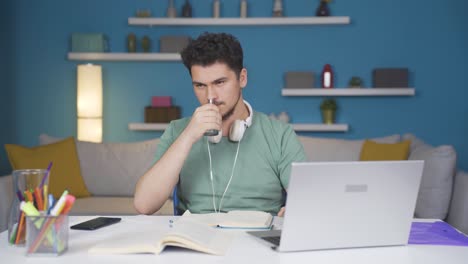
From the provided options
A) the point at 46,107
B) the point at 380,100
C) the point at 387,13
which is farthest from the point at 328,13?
the point at 46,107

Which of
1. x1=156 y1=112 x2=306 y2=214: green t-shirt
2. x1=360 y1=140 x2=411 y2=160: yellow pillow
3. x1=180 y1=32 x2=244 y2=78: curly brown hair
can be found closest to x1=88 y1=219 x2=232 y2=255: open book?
x1=156 y1=112 x2=306 y2=214: green t-shirt

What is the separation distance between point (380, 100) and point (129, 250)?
372 centimetres

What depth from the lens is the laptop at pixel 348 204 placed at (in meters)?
1.23

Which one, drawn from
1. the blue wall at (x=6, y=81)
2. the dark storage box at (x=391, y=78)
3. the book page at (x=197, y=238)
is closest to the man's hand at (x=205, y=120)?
the book page at (x=197, y=238)

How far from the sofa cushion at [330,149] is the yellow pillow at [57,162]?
147cm

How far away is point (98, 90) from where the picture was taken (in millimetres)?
4566

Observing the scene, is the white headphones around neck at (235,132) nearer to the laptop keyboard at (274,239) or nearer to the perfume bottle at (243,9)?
the laptop keyboard at (274,239)

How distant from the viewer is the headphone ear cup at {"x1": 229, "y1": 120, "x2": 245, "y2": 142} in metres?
2.02

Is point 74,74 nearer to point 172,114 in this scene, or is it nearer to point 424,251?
point 172,114

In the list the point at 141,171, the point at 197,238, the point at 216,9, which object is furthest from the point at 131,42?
the point at 197,238

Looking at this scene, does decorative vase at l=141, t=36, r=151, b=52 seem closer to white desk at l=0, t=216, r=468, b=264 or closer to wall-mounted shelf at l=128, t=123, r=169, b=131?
wall-mounted shelf at l=128, t=123, r=169, b=131

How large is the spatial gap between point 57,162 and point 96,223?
221 cm

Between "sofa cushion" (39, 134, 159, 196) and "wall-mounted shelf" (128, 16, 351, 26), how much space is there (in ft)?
3.95

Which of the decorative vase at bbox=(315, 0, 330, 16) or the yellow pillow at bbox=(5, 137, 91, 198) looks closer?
the yellow pillow at bbox=(5, 137, 91, 198)
